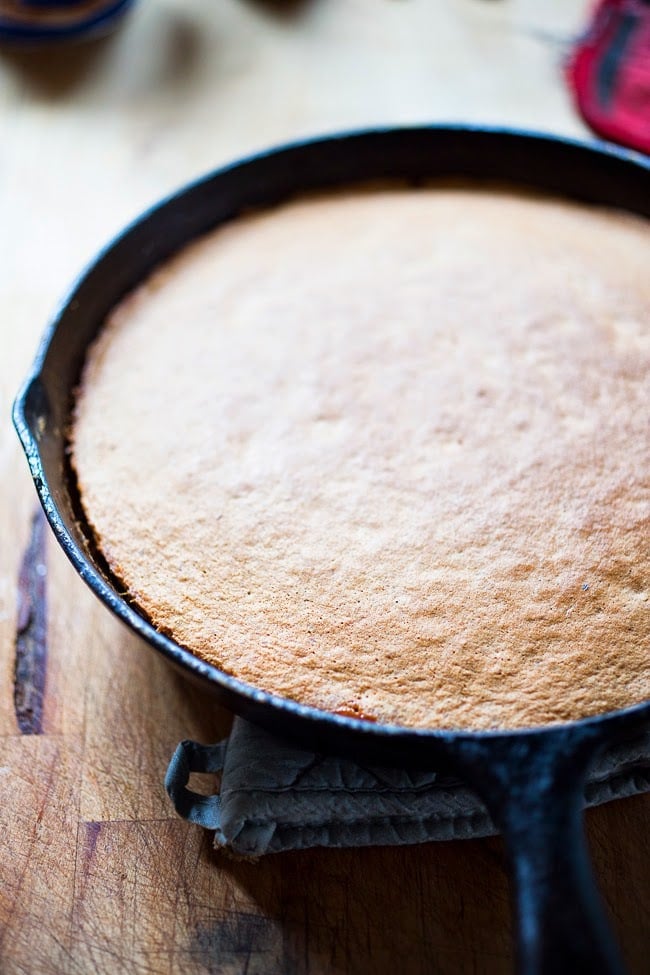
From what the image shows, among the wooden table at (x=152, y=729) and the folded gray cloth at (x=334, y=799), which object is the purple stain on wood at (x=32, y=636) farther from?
the folded gray cloth at (x=334, y=799)

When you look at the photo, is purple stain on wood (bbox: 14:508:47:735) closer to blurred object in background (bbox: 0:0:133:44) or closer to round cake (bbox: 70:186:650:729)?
round cake (bbox: 70:186:650:729)

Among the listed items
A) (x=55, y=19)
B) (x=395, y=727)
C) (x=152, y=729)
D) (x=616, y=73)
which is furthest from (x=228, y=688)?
(x=55, y=19)

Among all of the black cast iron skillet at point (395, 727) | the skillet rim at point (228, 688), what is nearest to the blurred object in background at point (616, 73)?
the black cast iron skillet at point (395, 727)

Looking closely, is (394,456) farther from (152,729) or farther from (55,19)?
(55,19)

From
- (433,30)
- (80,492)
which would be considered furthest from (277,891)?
(433,30)

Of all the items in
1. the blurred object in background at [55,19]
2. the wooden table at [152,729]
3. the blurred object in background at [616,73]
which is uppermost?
the blurred object in background at [55,19]

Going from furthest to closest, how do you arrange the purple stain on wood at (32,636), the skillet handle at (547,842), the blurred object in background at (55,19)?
1. the blurred object in background at (55,19)
2. the purple stain on wood at (32,636)
3. the skillet handle at (547,842)

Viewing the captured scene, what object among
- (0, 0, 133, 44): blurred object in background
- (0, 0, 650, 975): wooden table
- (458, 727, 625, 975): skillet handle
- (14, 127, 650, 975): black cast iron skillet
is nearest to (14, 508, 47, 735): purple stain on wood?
(0, 0, 650, 975): wooden table

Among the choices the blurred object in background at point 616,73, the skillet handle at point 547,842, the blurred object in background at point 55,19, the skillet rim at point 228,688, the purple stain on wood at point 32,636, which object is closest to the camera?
the skillet handle at point 547,842
